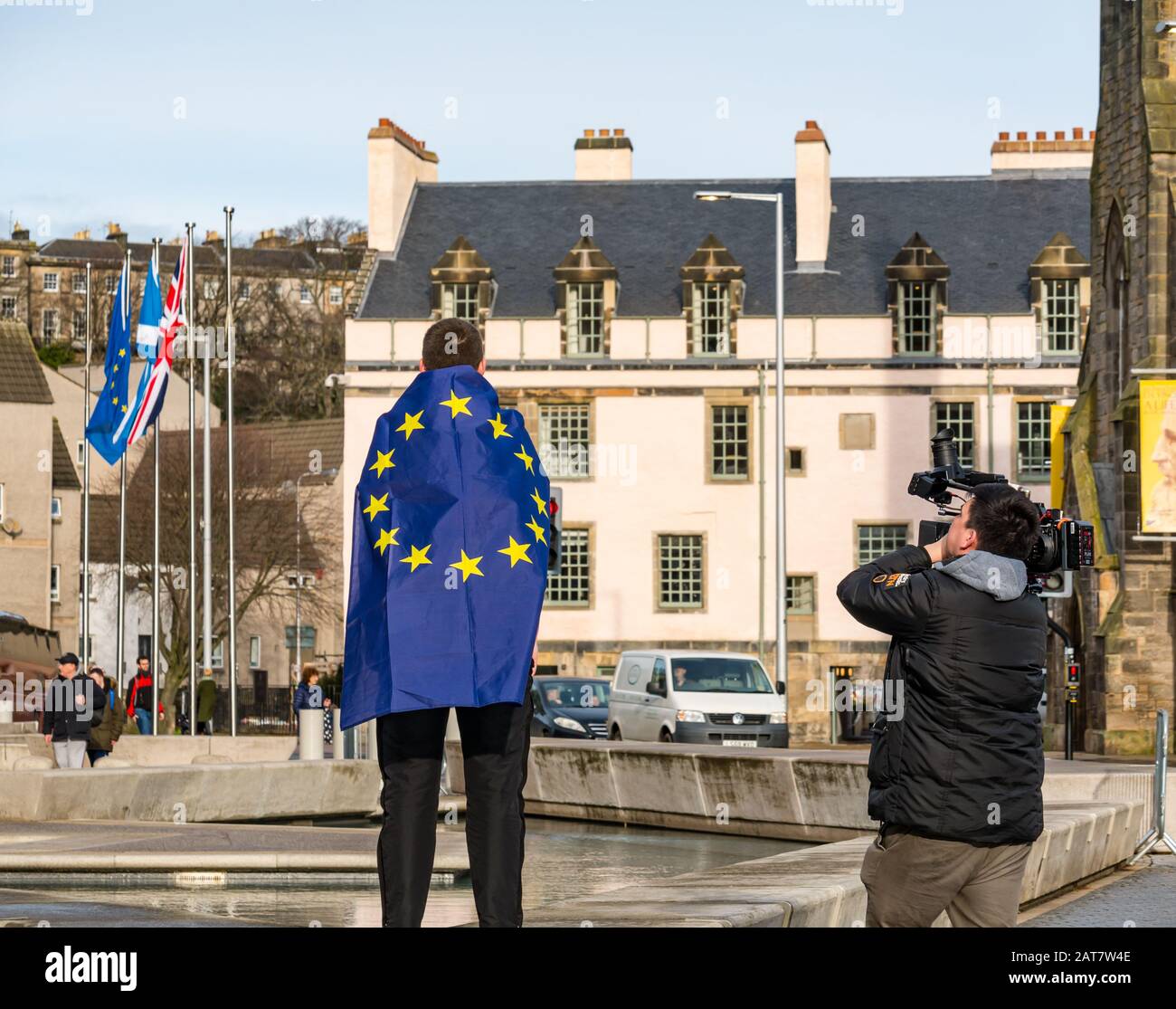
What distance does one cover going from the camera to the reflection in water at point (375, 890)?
11.0m

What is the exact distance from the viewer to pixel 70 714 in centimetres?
2575

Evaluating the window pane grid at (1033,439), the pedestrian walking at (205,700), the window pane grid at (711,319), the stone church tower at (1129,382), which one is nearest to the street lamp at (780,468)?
the stone church tower at (1129,382)

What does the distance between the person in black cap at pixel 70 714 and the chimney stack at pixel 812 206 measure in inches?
1389

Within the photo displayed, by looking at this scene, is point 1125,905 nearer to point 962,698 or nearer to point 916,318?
point 962,698

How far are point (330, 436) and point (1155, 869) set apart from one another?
Answer: 70853 mm

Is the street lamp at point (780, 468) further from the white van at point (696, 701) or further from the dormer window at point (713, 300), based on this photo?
the dormer window at point (713, 300)

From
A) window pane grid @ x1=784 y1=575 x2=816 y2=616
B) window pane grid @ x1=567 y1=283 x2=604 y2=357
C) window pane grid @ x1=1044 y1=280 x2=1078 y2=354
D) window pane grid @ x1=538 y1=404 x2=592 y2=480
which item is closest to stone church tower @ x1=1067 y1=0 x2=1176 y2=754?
window pane grid @ x1=784 y1=575 x2=816 y2=616

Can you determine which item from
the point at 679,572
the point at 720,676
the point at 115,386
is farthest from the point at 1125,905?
the point at 679,572

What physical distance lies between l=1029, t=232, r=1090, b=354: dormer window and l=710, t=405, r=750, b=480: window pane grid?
7970 mm

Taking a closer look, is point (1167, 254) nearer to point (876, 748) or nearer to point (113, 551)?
point (876, 748)

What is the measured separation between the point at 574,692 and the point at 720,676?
645cm

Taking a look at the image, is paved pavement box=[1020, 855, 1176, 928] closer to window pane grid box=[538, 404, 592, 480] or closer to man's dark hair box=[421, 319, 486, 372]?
man's dark hair box=[421, 319, 486, 372]

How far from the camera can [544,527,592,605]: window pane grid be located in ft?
186

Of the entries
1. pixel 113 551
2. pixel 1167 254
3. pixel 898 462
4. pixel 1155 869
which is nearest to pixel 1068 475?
pixel 1167 254
